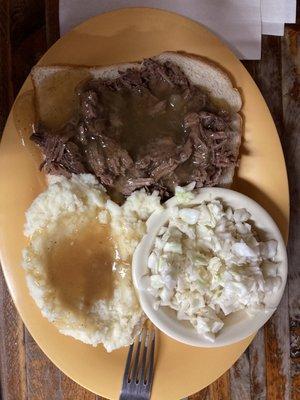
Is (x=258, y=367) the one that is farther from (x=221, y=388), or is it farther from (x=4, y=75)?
(x=4, y=75)

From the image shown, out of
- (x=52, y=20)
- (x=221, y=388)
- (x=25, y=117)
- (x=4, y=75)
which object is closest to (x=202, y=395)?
(x=221, y=388)

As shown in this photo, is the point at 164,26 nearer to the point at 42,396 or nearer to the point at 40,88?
the point at 40,88

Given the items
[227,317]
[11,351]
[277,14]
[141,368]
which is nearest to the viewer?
[227,317]

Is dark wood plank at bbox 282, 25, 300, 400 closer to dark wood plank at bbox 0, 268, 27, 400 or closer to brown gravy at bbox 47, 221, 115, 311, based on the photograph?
brown gravy at bbox 47, 221, 115, 311

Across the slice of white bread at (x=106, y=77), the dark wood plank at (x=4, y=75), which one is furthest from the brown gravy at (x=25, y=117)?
the dark wood plank at (x=4, y=75)

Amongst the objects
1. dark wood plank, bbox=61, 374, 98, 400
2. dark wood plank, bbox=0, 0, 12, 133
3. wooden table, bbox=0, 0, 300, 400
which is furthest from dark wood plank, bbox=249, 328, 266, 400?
dark wood plank, bbox=0, 0, 12, 133
